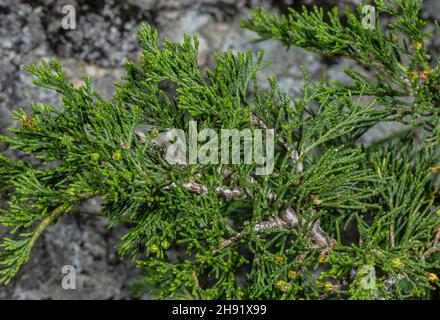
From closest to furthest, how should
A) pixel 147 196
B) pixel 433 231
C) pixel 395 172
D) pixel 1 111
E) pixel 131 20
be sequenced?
pixel 147 196
pixel 433 231
pixel 395 172
pixel 1 111
pixel 131 20

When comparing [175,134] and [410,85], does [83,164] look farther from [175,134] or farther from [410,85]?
[410,85]

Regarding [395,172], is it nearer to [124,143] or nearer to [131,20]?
[124,143]

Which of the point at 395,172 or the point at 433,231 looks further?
the point at 395,172

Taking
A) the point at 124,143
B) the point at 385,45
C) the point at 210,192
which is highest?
the point at 385,45

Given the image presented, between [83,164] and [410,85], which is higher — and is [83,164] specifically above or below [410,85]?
below

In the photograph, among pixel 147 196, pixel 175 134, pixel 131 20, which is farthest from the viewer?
pixel 131 20

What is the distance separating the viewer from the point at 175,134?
1.40 m

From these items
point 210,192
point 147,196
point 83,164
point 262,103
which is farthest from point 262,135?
point 83,164

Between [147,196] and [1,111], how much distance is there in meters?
1.04

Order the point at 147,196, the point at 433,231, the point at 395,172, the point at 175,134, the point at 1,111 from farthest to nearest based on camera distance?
the point at 1,111
the point at 395,172
the point at 433,231
the point at 175,134
the point at 147,196

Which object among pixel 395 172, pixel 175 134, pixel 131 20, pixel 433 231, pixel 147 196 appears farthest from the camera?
pixel 131 20

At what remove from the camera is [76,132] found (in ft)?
4.31

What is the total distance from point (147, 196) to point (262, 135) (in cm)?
35

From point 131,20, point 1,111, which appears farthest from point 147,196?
point 131,20
